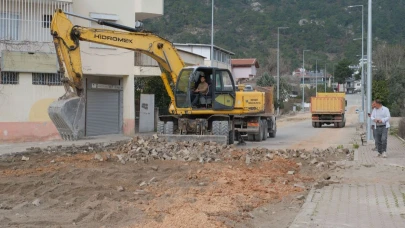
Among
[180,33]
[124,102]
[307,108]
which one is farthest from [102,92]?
[180,33]

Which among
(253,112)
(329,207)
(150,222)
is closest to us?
(150,222)

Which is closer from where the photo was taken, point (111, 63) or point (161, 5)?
point (111, 63)

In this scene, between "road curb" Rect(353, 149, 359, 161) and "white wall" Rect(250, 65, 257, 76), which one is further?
"white wall" Rect(250, 65, 257, 76)

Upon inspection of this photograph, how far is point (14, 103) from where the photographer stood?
2569 centimetres

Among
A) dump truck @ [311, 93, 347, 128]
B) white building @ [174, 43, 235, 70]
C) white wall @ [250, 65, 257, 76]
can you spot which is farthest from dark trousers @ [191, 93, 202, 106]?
white wall @ [250, 65, 257, 76]

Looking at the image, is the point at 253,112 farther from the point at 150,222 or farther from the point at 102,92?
the point at 150,222

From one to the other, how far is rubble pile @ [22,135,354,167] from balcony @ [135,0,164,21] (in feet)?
38.0

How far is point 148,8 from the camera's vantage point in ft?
102

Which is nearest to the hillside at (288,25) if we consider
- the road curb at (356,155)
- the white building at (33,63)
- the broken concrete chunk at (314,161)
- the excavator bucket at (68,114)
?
the white building at (33,63)

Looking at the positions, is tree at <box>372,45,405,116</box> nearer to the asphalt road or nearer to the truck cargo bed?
the truck cargo bed

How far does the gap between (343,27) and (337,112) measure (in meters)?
86.9

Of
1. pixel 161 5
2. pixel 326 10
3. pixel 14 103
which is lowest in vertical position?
pixel 14 103

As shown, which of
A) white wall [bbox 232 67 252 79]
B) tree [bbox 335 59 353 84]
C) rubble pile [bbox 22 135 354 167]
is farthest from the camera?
tree [bbox 335 59 353 84]

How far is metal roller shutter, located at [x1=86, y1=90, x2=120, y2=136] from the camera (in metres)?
30.0
